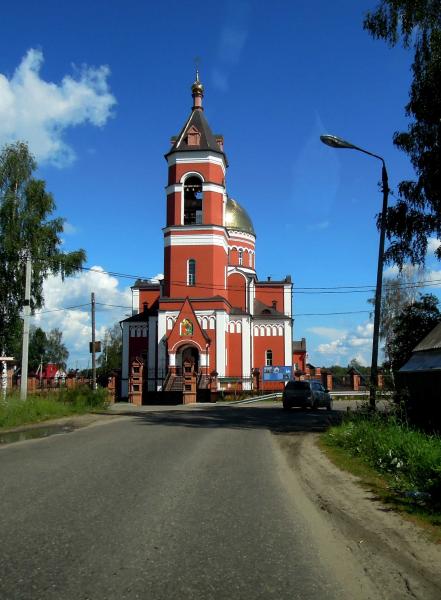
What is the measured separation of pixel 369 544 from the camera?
5.49 meters

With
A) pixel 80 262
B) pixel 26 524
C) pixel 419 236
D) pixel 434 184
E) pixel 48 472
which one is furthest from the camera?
pixel 80 262

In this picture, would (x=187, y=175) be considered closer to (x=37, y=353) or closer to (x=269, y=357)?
(x=269, y=357)

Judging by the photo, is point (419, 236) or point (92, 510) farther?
point (419, 236)

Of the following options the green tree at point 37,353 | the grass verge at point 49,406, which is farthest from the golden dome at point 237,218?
the green tree at point 37,353

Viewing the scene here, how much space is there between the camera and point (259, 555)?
197 inches

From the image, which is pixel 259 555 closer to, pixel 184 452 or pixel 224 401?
pixel 184 452

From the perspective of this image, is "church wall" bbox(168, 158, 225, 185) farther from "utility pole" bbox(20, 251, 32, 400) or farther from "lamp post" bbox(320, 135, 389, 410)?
"lamp post" bbox(320, 135, 389, 410)

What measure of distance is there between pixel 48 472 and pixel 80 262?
88.0 ft

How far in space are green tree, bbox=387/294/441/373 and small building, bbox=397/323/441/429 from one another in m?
4.71

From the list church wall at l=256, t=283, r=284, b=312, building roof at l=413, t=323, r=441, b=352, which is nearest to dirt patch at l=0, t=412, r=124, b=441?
building roof at l=413, t=323, r=441, b=352

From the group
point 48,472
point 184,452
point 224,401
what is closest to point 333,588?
point 48,472

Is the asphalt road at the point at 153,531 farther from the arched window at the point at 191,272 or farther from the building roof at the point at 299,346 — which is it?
the building roof at the point at 299,346

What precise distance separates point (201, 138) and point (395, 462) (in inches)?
1627

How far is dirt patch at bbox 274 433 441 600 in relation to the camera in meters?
4.42
